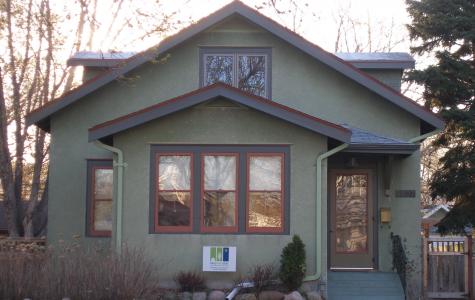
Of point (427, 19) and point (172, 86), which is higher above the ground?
point (427, 19)

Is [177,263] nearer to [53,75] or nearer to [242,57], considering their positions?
[242,57]

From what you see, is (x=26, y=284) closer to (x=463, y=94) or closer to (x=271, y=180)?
(x=271, y=180)

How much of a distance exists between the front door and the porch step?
2.47 ft

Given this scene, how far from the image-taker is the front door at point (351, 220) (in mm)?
15555

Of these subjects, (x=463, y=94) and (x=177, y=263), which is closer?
(x=177, y=263)

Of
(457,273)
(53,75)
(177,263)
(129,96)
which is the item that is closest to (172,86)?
(129,96)

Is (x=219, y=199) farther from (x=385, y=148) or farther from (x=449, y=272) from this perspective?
(x=449, y=272)

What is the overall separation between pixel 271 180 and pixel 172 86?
427cm

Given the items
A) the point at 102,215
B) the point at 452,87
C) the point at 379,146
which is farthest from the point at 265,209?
the point at 452,87

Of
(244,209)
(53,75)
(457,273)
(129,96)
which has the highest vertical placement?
(53,75)

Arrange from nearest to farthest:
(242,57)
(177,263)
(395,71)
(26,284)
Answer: (26,284) < (177,263) < (242,57) < (395,71)

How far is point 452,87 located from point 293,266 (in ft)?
28.9

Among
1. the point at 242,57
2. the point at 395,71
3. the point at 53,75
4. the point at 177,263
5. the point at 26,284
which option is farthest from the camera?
the point at 53,75

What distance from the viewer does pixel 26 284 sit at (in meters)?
11.5
